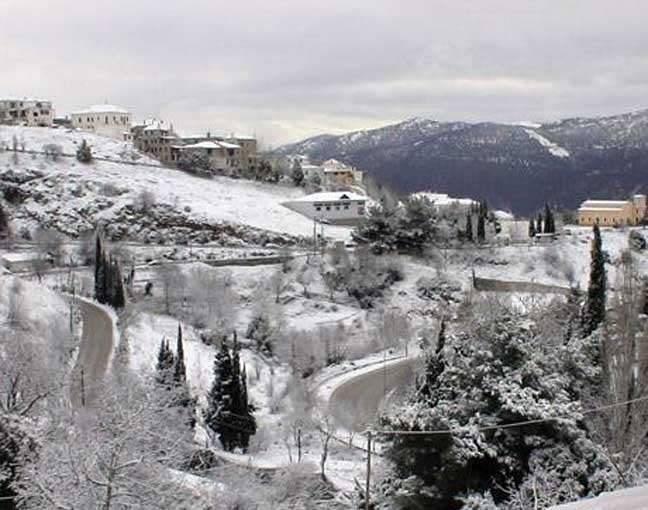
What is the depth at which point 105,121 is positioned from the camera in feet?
245

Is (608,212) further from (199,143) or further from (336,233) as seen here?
(199,143)

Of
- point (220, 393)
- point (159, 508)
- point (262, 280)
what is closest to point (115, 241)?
point (262, 280)

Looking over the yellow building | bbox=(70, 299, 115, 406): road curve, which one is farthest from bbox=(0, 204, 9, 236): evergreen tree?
the yellow building

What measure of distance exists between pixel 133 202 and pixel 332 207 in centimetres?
1406

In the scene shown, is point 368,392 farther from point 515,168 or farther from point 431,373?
point 515,168

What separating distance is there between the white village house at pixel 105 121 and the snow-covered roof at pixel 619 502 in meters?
73.5

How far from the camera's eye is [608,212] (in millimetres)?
66438

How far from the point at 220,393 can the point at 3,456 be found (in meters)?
10.3

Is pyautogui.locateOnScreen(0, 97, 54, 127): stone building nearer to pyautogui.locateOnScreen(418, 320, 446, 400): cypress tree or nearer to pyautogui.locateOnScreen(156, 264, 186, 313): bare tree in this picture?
pyautogui.locateOnScreen(156, 264, 186, 313): bare tree

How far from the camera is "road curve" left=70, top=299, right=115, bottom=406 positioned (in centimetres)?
2022

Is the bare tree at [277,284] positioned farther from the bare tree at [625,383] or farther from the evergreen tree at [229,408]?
the bare tree at [625,383]

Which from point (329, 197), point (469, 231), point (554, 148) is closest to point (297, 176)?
point (329, 197)

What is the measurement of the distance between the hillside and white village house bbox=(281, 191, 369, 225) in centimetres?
139

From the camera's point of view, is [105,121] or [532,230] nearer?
[532,230]
